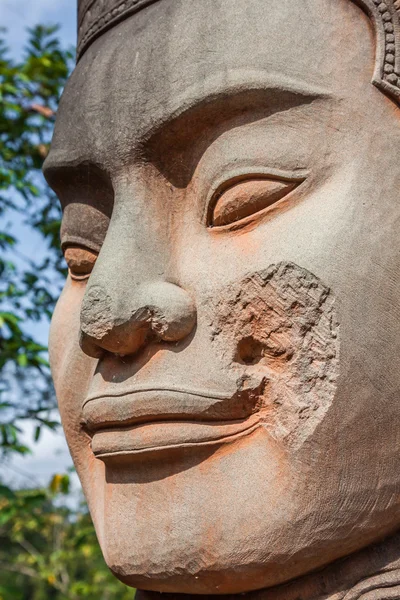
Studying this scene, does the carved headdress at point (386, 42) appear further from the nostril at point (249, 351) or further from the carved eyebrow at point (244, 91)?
the nostril at point (249, 351)

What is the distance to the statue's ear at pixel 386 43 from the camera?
2.25m

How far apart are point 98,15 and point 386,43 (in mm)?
1025

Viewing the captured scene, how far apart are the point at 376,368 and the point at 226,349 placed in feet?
1.28

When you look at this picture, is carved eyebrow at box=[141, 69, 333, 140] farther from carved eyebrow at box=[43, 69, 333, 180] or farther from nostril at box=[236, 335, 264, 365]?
nostril at box=[236, 335, 264, 365]

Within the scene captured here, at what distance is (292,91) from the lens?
2223mm

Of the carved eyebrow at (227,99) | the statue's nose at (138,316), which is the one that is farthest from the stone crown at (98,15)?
the statue's nose at (138,316)

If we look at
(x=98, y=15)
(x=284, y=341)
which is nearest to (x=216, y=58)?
(x=98, y=15)

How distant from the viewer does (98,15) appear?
9.16 ft

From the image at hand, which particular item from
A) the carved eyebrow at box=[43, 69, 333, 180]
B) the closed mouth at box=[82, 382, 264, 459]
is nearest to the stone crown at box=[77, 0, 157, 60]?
the carved eyebrow at box=[43, 69, 333, 180]

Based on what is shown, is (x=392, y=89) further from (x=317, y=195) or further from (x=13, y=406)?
(x=13, y=406)

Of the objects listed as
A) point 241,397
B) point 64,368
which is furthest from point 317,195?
point 64,368

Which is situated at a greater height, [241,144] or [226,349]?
[241,144]

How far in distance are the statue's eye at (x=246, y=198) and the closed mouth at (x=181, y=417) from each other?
0.48 metres

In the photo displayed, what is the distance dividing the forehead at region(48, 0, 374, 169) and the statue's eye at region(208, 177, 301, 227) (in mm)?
257
